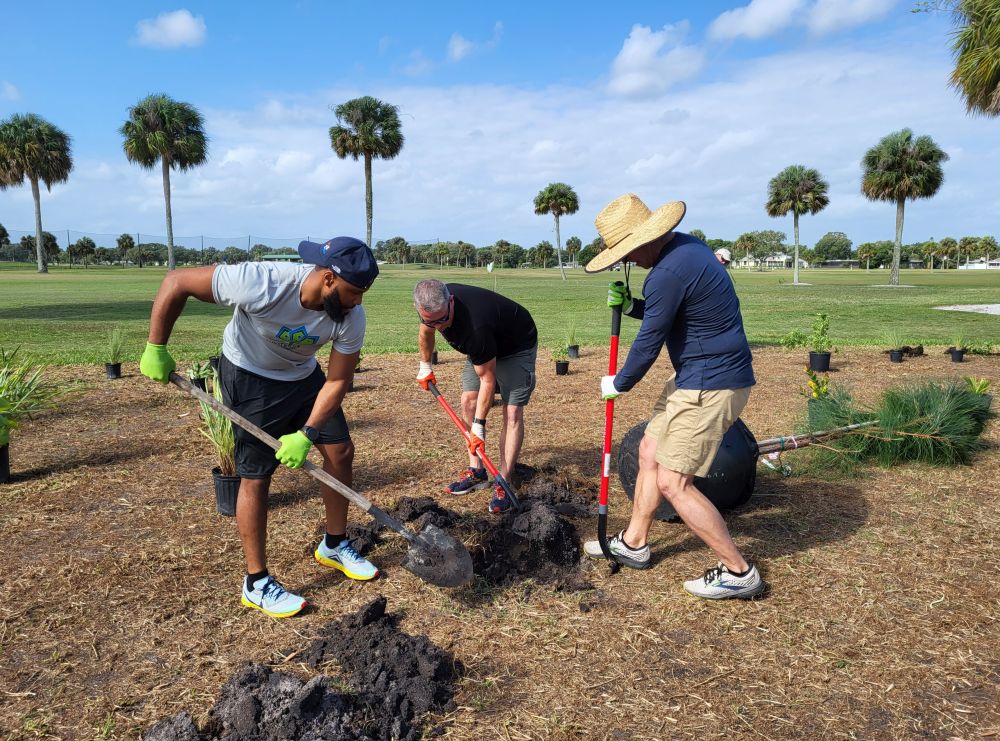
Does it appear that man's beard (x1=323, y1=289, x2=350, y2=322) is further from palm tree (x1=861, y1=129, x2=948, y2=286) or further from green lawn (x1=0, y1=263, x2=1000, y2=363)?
palm tree (x1=861, y1=129, x2=948, y2=286)

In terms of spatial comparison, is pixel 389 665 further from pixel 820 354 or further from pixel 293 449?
pixel 820 354

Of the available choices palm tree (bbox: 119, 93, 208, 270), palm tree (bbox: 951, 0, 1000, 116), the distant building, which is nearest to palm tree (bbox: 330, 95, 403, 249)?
palm tree (bbox: 119, 93, 208, 270)

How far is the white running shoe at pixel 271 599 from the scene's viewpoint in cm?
339

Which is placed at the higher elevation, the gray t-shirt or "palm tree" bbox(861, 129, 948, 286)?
"palm tree" bbox(861, 129, 948, 286)

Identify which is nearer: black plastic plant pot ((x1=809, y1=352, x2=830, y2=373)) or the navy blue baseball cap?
the navy blue baseball cap

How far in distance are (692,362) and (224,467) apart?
10.8 ft

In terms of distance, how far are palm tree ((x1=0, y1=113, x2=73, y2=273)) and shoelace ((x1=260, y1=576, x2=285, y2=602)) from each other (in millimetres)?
62917

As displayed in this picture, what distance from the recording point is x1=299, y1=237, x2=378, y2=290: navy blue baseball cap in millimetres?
3074

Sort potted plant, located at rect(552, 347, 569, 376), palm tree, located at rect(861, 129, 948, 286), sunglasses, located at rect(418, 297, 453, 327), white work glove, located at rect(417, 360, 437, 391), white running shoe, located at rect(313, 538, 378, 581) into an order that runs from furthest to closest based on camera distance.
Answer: palm tree, located at rect(861, 129, 948, 286), potted plant, located at rect(552, 347, 569, 376), white work glove, located at rect(417, 360, 437, 391), sunglasses, located at rect(418, 297, 453, 327), white running shoe, located at rect(313, 538, 378, 581)

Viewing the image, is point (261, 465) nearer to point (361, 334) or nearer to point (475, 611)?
point (361, 334)

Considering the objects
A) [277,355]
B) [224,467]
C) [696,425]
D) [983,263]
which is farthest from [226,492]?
[983,263]

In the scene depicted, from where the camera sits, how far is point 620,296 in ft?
13.4

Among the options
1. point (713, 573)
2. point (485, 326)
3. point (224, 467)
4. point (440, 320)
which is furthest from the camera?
point (224, 467)

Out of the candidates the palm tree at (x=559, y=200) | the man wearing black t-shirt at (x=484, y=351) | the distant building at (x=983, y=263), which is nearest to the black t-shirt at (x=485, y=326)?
the man wearing black t-shirt at (x=484, y=351)
